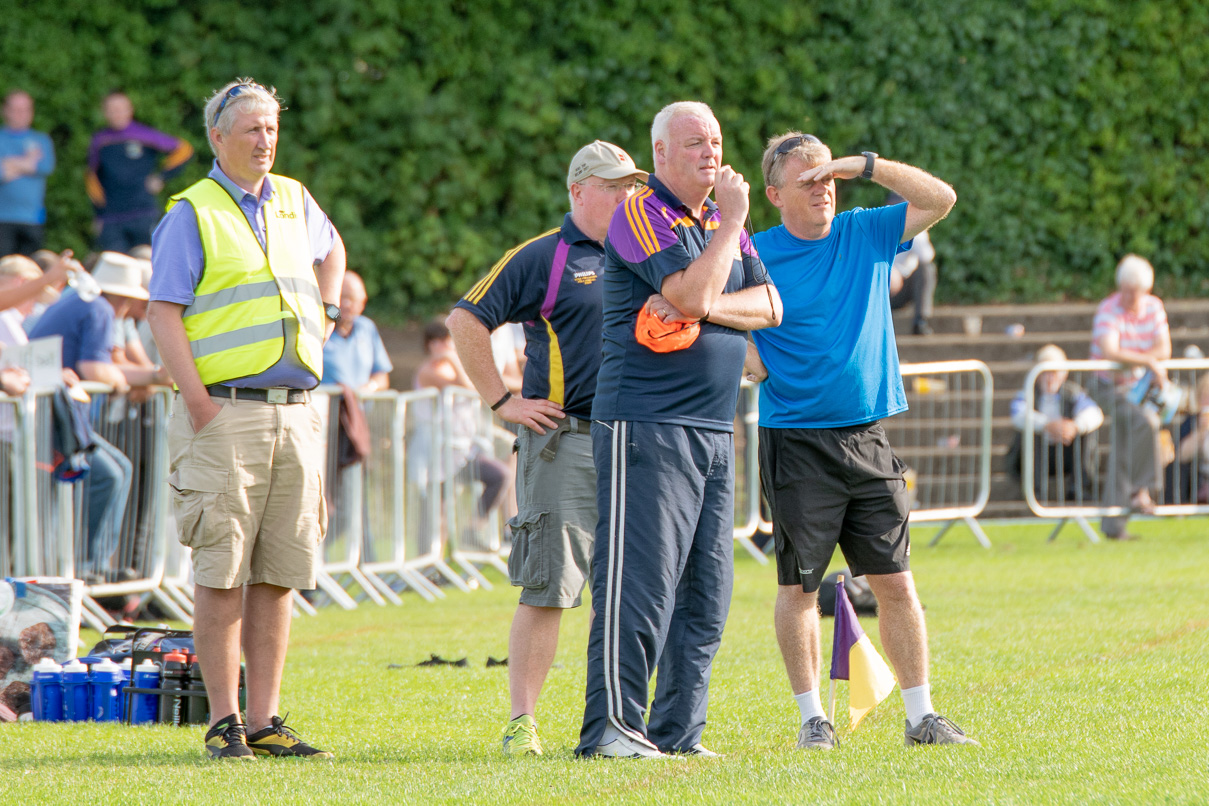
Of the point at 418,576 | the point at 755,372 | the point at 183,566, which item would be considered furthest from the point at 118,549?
the point at 755,372

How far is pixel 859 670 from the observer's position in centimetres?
520

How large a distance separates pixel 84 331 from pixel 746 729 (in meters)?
4.84

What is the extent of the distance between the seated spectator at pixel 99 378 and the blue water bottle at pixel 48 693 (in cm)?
232

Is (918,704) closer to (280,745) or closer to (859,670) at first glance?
(859,670)

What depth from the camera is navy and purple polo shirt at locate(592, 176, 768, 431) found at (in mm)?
4789

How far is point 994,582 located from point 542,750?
17.3ft

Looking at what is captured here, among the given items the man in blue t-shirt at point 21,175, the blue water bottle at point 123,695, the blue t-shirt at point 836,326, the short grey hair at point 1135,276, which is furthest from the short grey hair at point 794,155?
the man in blue t-shirt at point 21,175

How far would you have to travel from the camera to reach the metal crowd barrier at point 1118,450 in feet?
40.3

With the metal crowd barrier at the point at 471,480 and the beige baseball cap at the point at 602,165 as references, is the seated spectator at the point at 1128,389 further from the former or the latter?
the beige baseball cap at the point at 602,165

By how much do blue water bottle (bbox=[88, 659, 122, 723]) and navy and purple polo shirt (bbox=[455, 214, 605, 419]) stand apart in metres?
2.04

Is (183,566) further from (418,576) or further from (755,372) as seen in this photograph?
(755,372)

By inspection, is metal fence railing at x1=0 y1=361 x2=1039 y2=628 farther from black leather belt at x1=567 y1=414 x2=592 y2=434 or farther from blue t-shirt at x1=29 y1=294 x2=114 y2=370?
Result: black leather belt at x1=567 y1=414 x2=592 y2=434

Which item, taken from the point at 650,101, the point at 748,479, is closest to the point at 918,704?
the point at 748,479

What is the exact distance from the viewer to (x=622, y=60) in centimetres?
1659
